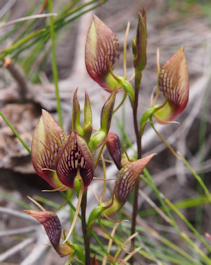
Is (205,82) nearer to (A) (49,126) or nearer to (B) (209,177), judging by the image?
(B) (209,177)

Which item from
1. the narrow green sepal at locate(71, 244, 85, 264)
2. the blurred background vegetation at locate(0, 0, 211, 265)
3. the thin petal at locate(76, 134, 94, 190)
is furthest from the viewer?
the blurred background vegetation at locate(0, 0, 211, 265)

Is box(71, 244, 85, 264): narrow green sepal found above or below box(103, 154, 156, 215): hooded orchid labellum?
below

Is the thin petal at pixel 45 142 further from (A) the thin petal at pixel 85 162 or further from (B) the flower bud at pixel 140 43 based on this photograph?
(B) the flower bud at pixel 140 43

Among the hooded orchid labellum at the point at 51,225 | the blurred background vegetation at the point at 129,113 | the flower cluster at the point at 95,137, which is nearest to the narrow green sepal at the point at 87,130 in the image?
the flower cluster at the point at 95,137

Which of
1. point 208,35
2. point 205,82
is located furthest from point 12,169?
point 208,35

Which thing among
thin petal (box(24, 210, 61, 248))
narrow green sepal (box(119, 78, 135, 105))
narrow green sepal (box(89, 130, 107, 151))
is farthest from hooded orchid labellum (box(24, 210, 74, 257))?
narrow green sepal (box(119, 78, 135, 105))

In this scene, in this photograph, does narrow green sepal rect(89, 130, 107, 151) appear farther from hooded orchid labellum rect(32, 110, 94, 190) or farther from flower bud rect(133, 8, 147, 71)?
flower bud rect(133, 8, 147, 71)
